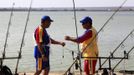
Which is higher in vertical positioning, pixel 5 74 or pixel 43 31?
pixel 43 31

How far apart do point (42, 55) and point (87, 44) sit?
0.94 meters

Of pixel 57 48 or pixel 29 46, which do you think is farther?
pixel 29 46

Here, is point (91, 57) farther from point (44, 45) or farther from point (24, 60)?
point (24, 60)

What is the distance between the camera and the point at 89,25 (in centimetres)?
881

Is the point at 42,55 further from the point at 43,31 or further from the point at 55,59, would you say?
the point at 55,59

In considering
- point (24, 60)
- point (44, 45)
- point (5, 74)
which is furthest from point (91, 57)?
point (24, 60)

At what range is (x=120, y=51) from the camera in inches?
952

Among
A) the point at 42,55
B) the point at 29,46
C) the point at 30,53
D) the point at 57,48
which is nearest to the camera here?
the point at 42,55

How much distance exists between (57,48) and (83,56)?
16893 mm

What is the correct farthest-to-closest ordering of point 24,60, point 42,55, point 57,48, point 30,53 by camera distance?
point 57,48, point 30,53, point 24,60, point 42,55

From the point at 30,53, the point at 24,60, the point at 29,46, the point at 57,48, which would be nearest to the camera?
the point at 24,60

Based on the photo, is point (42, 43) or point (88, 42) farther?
point (88, 42)

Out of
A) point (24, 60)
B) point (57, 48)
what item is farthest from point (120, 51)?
point (24, 60)

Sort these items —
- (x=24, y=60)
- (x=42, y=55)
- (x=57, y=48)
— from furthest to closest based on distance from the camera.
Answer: (x=57, y=48), (x=24, y=60), (x=42, y=55)
